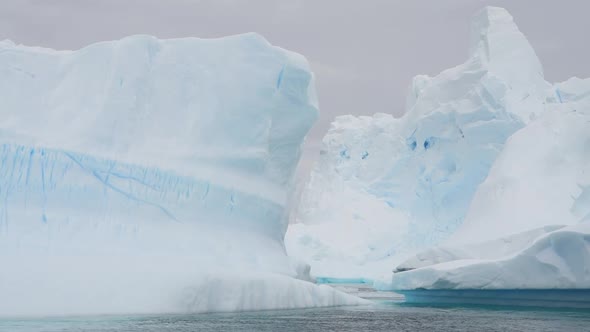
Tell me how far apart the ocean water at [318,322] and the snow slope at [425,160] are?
39.8 feet

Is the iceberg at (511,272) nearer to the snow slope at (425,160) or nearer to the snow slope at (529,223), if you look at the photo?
the snow slope at (529,223)

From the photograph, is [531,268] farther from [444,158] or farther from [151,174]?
[444,158]

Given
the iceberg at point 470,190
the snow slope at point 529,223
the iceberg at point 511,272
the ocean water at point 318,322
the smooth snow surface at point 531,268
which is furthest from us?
the iceberg at point 470,190

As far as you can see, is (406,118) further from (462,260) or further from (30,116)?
(30,116)

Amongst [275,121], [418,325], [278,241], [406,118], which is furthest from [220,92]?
[406,118]

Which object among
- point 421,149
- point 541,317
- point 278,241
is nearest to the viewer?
point 541,317

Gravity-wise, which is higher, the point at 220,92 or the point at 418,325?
the point at 220,92

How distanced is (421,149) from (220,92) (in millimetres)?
14357

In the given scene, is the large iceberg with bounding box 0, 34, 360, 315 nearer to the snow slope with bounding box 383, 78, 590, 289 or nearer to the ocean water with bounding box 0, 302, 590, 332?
the ocean water with bounding box 0, 302, 590, 332

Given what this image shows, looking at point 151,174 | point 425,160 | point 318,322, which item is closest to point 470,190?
point 425,160

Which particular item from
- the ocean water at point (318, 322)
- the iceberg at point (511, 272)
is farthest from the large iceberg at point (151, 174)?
the iceberg at point (511, 272)

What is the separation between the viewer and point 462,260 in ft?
55.8

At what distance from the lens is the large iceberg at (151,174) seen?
39.3 ft

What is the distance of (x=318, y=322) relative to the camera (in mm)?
11664
